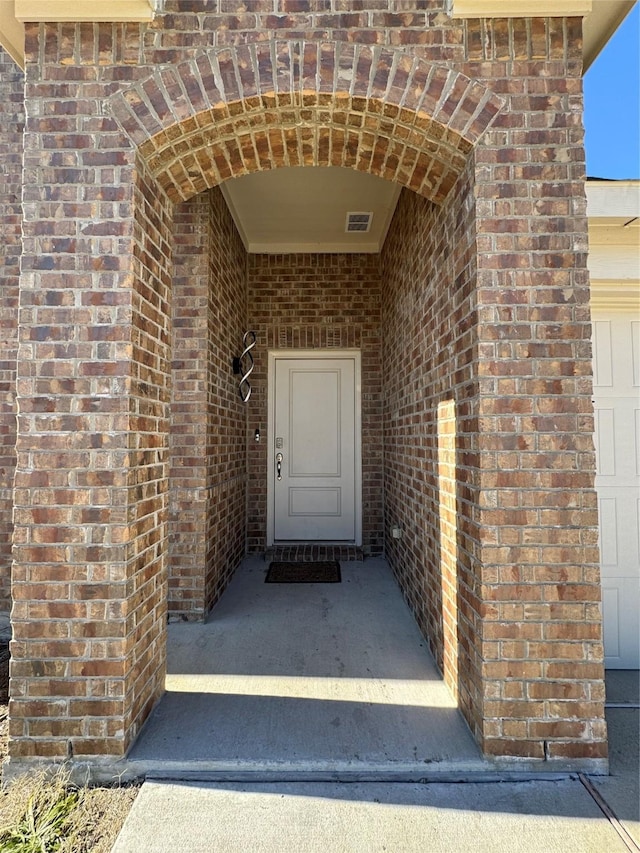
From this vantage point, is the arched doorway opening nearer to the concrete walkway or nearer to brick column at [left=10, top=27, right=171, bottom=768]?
brick column at [left=10, top=27, right=171, bottom=768]

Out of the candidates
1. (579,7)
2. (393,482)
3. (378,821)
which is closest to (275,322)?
(393,482)

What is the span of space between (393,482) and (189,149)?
3044 millimetres

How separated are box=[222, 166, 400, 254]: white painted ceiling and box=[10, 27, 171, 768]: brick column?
1830 mm

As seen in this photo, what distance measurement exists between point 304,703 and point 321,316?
370 cm

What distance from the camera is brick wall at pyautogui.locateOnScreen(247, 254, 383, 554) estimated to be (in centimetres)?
492

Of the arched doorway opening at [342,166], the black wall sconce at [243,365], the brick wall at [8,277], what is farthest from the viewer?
the black wall sconce at [243,365]

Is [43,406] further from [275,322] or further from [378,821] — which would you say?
[275,322]

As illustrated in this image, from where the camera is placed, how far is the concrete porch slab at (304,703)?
5.97 feet

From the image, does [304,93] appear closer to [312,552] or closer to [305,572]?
[305,572]

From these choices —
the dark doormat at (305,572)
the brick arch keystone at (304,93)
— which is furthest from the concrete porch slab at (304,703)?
the brick arch keystone at (304,93)

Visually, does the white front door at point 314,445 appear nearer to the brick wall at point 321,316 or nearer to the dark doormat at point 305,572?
the brick wall at point 321,316

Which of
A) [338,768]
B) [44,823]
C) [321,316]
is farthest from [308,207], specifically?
[44,823]

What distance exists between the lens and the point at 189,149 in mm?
2109

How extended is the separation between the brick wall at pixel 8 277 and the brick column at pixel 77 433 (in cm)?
183
